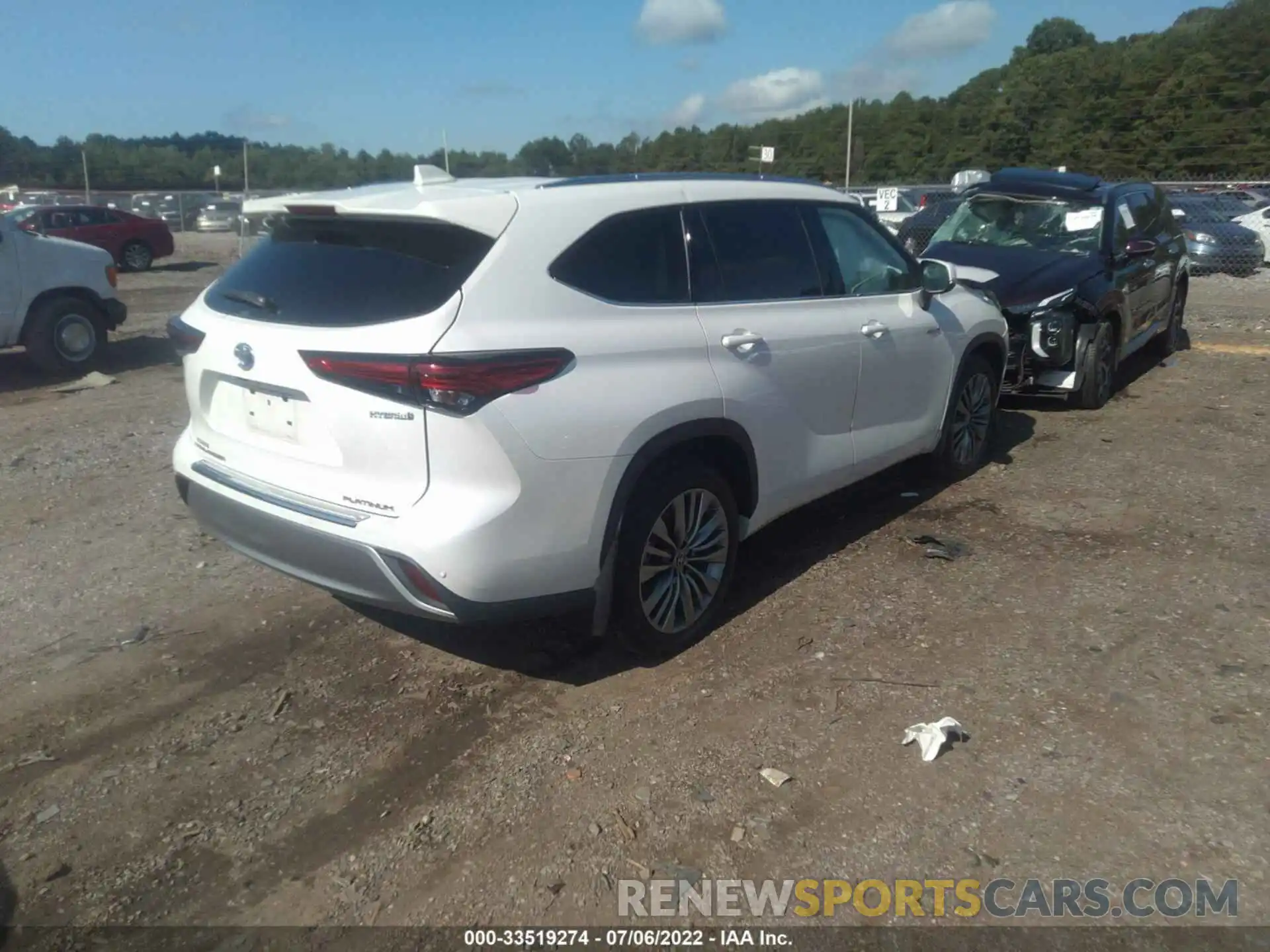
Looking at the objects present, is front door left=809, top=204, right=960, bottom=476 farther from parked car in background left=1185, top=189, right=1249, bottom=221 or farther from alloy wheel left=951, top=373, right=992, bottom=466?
parked car in background left=1185, top=189, right=1249, bottom=221

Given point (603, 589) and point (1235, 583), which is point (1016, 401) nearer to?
point (1235, 583)

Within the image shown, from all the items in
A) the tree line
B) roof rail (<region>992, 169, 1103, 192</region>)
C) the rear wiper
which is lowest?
the rear wiper

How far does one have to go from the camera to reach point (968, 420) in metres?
6.37

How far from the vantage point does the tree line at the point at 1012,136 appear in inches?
1382

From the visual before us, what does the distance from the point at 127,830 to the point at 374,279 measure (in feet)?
6.34

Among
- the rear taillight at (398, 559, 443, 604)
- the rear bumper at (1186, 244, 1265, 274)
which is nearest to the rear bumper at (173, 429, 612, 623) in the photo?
the rear taillight at (398, 559, 443, 604)

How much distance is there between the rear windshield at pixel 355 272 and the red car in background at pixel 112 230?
20.7 metres

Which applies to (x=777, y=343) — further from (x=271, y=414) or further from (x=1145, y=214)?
(x=1145, y=214)

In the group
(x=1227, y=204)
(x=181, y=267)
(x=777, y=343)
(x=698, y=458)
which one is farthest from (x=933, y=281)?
(x=181, y=267)

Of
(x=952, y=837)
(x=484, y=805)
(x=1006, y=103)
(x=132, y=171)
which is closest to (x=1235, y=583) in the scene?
(x=952, y=837)

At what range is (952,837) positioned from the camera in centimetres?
311

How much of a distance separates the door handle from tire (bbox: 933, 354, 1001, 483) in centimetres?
208

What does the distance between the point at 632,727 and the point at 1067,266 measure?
6.09 meters

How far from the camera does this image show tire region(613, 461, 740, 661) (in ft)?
12.8
